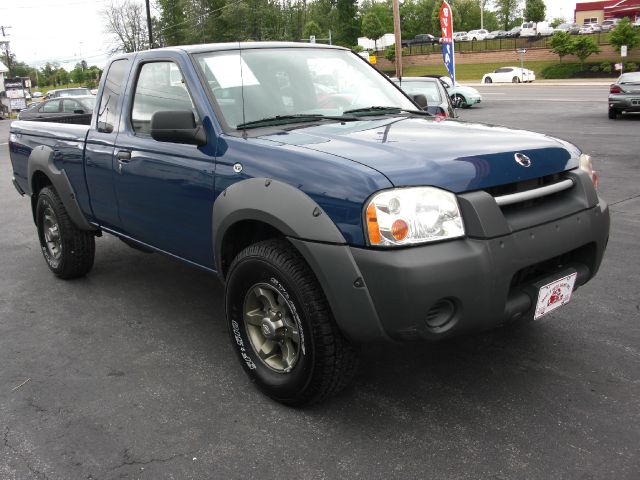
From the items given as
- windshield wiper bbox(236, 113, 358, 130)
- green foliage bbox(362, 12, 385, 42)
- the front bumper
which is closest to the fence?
green foliage bbox(362, 12, 385, 42)

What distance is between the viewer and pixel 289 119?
3660 mm

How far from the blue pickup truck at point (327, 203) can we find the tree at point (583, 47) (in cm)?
5408

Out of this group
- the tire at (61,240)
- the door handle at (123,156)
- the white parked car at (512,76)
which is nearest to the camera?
the door handle at (123,156)

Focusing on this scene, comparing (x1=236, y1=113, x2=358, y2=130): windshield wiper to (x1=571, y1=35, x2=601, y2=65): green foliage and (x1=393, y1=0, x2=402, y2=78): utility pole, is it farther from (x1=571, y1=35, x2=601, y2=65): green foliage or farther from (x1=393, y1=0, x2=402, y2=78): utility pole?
(x1=571, y1=35, x2=601, y2=65): green foliage

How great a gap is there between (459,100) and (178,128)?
2333 centimetres

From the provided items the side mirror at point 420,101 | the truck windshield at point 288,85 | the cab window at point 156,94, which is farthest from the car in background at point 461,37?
the cab window at point 156,94

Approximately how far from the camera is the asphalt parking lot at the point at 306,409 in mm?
2773

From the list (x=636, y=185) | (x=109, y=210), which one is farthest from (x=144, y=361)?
(x=636, y=185)

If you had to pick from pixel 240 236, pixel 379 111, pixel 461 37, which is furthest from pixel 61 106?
pixel 461 37

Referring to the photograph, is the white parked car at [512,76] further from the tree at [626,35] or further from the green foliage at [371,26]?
the green foliage at [371,26]

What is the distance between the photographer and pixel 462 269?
264 cm

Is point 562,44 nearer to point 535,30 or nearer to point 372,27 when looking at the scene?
point 535,30

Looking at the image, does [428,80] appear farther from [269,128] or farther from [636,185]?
[269,128]

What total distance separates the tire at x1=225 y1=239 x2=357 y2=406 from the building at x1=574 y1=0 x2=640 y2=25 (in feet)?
275
